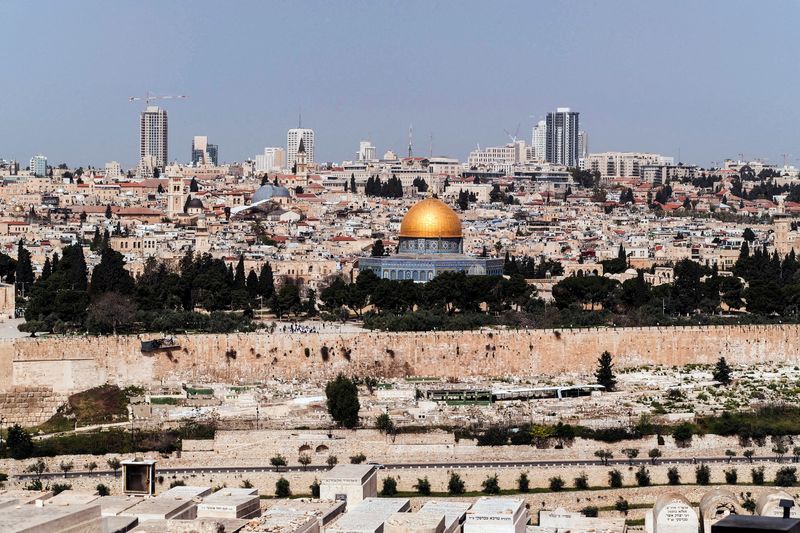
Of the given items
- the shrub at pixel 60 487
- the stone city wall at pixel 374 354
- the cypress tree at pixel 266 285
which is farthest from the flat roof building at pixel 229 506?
the cypress tree at pixel 266 285

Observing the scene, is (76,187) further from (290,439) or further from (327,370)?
(290,439)

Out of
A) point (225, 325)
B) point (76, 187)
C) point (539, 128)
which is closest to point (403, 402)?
point (225, 325)

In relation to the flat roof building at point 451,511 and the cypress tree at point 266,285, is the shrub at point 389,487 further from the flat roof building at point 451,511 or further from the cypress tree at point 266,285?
the cypress tree at point 266,285

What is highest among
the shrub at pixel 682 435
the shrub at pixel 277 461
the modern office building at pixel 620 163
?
the modern office building at pixel 620 163

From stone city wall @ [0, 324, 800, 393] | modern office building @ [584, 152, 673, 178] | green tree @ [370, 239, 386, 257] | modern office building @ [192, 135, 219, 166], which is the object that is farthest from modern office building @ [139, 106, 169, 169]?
stone city wall @ [0, 324, 800, 393]

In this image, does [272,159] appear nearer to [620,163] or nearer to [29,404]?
[620,163]

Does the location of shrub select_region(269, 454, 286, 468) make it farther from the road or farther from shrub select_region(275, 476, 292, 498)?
shrub select_region(275, 476, 292, 498)
